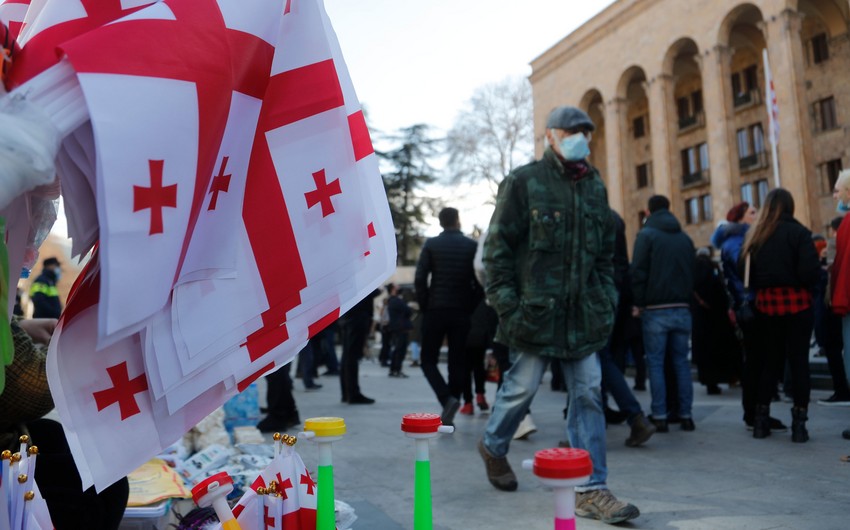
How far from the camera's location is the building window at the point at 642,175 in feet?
130

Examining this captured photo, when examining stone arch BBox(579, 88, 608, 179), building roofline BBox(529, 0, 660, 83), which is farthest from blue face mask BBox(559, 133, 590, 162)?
stone arch BBox(579, 88, 608, 179)

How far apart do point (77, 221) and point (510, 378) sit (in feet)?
9.34

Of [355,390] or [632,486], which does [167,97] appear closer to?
[632,486]

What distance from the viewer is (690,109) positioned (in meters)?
37.8

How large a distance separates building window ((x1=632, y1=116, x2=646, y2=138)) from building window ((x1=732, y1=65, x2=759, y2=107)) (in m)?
5.90

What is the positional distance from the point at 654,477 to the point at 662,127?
3110 centimetres

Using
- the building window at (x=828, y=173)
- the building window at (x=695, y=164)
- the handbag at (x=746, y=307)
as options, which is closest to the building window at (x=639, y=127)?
the building window at (x=695, y=164)

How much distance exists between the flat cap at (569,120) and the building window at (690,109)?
118 feet

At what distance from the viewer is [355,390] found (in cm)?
821

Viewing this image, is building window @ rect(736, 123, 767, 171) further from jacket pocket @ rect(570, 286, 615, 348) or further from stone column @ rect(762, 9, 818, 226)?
jacket pocket @ rect(570, 286, 615, 348)

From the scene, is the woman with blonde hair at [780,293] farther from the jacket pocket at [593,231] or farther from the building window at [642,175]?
the building window at [642,175]

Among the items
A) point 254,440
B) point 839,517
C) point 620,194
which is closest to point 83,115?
point 839,517

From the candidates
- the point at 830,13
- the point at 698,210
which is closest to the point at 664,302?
the point at 830,13

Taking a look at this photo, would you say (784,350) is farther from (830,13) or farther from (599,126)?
(599,126)
